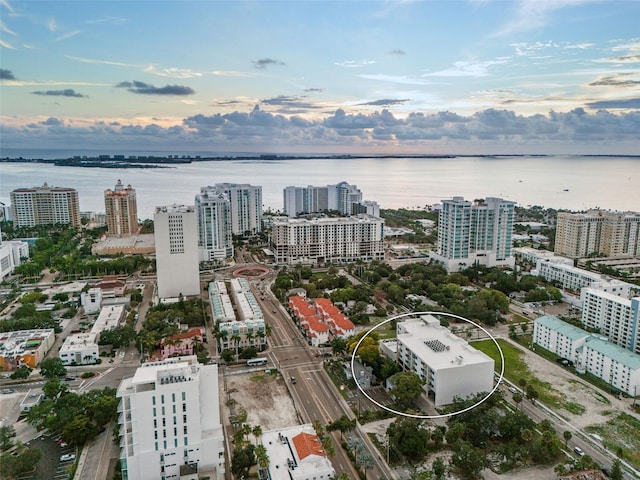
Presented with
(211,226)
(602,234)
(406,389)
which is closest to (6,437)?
(406,389)

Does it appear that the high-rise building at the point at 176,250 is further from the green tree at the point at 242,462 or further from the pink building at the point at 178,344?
the green tree at the point at 242,462

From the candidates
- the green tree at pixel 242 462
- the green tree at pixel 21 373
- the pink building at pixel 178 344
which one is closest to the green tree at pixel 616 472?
the green tree at pixel 242 462

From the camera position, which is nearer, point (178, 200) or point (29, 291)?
point (29, 291)

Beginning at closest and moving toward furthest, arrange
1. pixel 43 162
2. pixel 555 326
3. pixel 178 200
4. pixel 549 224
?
pixel 555 326, pixel 549 224, pixel 178 200, pixel 43 162

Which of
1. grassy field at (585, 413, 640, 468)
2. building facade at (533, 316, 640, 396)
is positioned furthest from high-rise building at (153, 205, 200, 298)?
grassy field at (585, 413, 640, 468)

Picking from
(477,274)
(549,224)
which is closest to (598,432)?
(477,274)

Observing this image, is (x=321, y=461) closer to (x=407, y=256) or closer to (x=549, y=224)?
(x=407, y=256)
